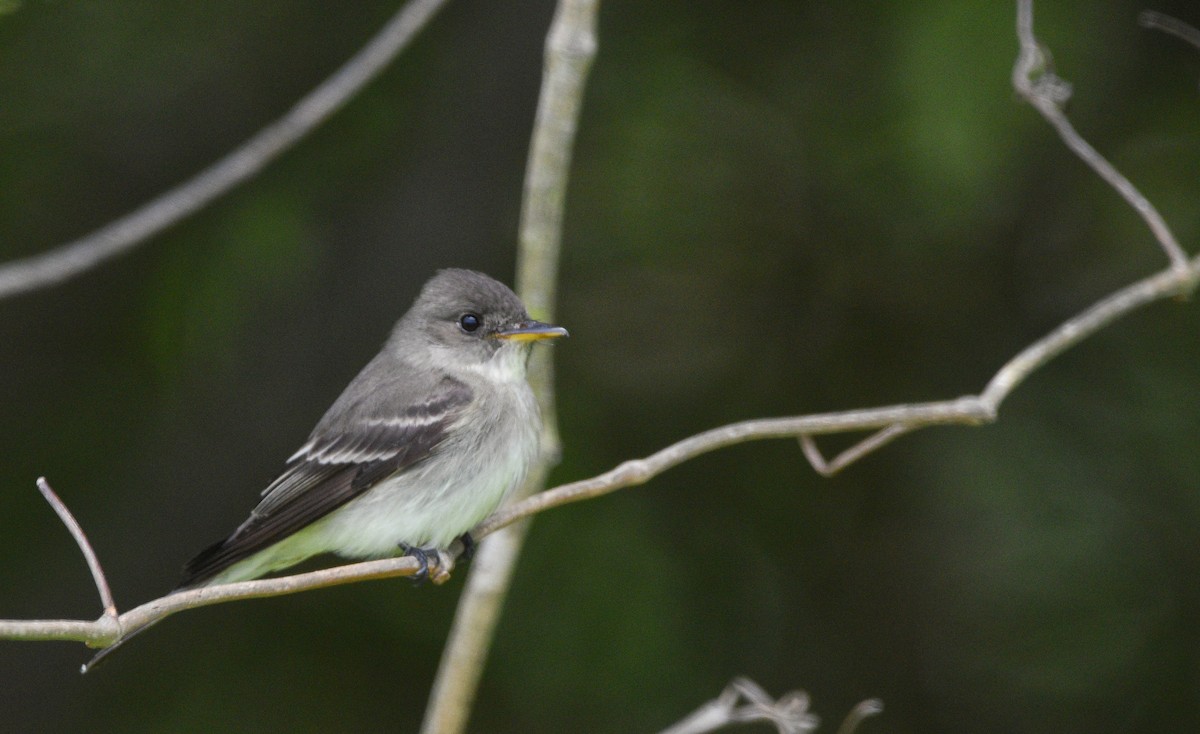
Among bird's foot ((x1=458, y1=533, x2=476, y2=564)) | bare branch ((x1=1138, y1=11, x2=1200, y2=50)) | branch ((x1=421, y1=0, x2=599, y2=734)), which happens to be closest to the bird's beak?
branch ((x1=421, y1=0, x2=599, y2=734))

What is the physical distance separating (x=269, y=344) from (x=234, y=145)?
833mm

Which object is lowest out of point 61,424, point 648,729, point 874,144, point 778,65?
point 648,729

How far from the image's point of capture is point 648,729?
4.90 meters

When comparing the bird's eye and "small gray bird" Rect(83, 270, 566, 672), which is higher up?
the bird's eye

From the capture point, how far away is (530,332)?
3807 millimetres

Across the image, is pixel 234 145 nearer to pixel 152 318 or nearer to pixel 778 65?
pixel 152 318

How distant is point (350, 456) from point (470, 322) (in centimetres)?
57

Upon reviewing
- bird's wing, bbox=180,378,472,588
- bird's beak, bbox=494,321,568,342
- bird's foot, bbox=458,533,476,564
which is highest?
bird's beak, bbox=494,321,568,342

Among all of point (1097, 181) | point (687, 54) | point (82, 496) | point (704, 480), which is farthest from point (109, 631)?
point (1097, 181)

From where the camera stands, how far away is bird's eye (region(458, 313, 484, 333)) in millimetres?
4055

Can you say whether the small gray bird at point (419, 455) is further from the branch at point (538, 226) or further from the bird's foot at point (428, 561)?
the branch at point (538, 226)

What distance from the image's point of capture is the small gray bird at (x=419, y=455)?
3619 mm

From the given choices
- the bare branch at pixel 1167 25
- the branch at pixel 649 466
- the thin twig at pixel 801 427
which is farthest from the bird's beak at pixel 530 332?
the bare branch at pixel 1167 25

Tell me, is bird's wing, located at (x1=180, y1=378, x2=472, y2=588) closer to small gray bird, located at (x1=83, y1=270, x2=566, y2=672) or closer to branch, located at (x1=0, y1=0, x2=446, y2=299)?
small gray bird, located at (x1=83, y1=270, x2=566, y2=672)
